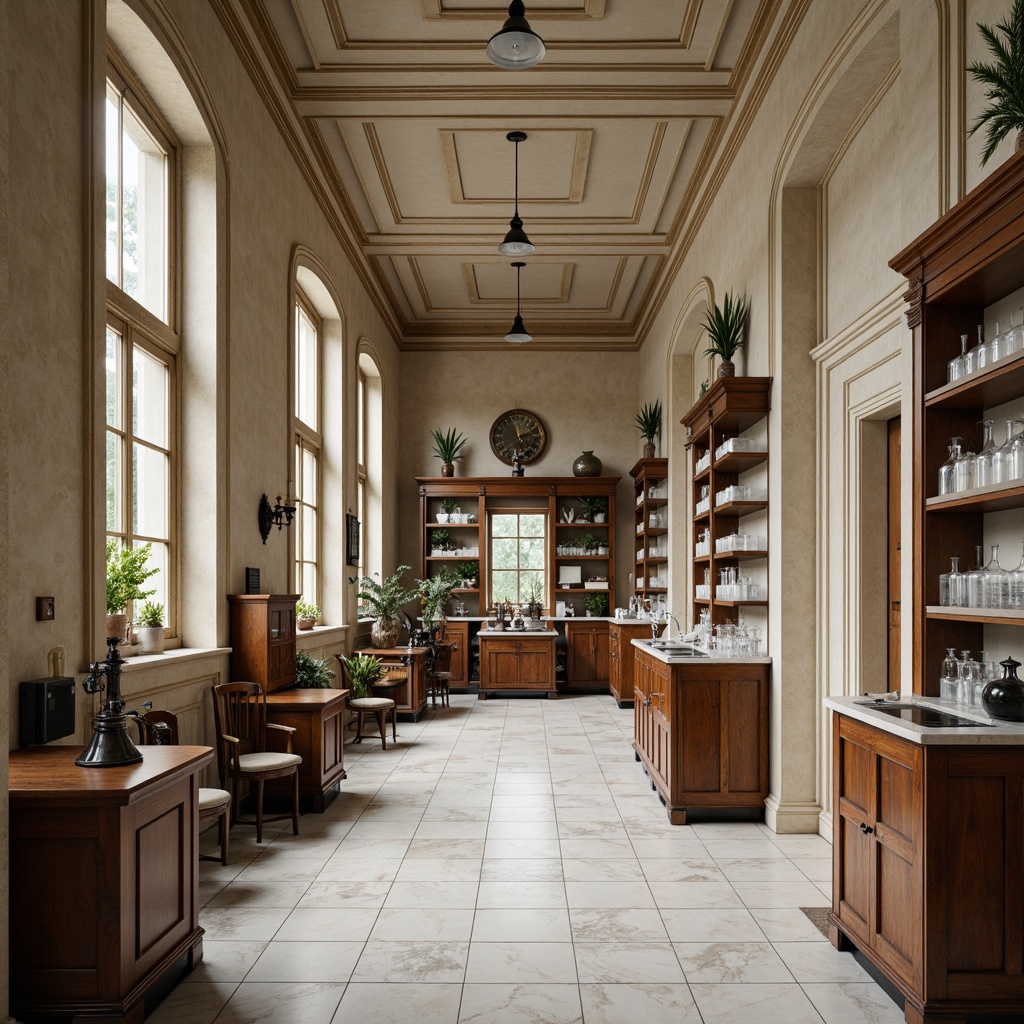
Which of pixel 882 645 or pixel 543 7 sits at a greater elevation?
pixel 543 7

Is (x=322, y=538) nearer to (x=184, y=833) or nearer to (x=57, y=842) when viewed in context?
(x=184, y=833)

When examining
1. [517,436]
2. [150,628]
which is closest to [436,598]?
[517,436]

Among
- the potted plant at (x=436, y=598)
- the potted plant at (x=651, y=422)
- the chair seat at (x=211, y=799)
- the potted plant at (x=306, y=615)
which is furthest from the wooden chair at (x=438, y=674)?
the chair seat at (x=211, y=799)

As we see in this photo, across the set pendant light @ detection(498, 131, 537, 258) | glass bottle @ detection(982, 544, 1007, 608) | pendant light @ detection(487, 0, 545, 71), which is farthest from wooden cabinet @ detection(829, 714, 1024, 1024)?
pendant light @ detection(498, 131, 537, 258)

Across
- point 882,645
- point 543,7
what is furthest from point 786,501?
point 543,7

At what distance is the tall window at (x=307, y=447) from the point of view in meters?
8.22

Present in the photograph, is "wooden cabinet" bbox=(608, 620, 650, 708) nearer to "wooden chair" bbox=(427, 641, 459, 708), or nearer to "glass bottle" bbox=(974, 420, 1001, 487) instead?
"wooden chair" bbox=(427, 641, 459, 708)

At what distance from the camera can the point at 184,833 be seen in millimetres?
3426

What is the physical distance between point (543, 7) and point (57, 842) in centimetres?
536

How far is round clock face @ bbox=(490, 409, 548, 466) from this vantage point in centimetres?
1323

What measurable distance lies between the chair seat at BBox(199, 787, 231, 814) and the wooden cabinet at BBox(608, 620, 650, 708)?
7.00m

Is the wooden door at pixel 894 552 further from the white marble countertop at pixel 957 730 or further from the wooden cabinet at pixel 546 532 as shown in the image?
the wooden cabinet at pixel 546 532

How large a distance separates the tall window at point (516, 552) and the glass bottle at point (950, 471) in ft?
31.9

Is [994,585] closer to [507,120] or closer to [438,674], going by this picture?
[507,120]
